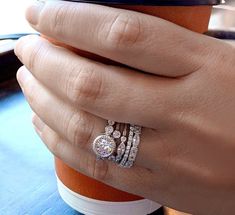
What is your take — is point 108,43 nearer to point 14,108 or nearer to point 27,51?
point 27,51

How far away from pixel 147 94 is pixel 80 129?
40mm

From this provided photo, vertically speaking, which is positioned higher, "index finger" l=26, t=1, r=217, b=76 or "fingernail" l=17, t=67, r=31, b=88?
"index finger" l=26, t=1, r=217, b=76

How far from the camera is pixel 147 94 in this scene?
19 centimetres

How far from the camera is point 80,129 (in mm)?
201

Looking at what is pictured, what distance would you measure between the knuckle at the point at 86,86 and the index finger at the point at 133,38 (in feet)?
0.04

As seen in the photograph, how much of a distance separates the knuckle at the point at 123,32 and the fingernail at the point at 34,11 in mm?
49

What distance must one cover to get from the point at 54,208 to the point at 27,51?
0.39ft

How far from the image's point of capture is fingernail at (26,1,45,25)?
0.70 ft

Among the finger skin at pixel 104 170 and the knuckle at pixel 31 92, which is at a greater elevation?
the knuckle at pixel 31 92

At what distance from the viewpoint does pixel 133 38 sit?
0.18 metres

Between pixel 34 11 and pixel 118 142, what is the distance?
88 millimetres

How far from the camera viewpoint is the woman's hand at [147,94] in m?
0.19

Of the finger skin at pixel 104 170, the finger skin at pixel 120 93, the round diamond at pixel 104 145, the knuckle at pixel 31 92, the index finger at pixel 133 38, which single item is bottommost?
the finger skin at pixel 104 170

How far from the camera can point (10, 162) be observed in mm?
330
